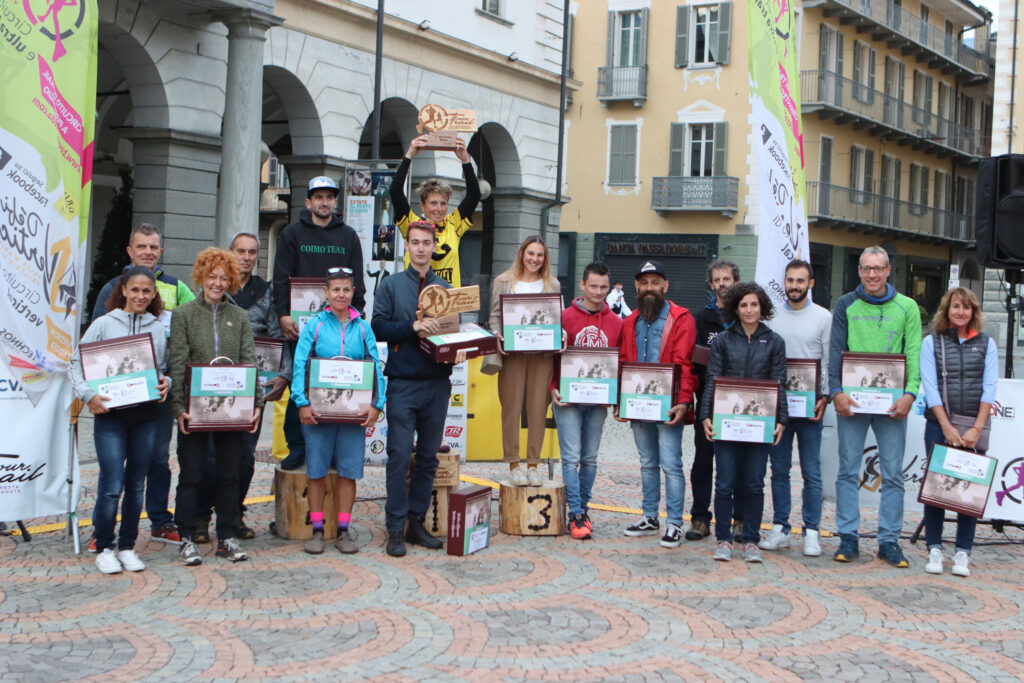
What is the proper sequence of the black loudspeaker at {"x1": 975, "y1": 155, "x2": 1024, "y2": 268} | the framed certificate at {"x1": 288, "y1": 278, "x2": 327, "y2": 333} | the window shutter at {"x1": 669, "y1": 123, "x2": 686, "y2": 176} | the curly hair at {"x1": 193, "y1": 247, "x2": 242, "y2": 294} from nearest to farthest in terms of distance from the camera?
the curly hair at {"x1": 193, "y1": 247, "x2": 242, "y2": 294}
the framed certificate at {"x1": 288, "y1": 278, "x2": 327, "y2": 333}
the black loudspeaker at {"x1": 975, "y1": 155, "x2": 1024, "y2": 268}
the window shutter at {"x1": 669, "y1": 123, "x2": 686, "y2": 176}

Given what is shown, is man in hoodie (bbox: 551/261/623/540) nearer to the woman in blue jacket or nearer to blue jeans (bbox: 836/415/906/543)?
the woman in blue jacket

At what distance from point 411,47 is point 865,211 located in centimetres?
2595

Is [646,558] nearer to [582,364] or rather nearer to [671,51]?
[582,364]

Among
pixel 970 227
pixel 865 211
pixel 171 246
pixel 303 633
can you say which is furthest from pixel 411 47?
pixel 970 227

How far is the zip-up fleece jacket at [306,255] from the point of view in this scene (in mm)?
7969

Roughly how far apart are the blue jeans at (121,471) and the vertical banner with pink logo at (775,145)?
4290 mm

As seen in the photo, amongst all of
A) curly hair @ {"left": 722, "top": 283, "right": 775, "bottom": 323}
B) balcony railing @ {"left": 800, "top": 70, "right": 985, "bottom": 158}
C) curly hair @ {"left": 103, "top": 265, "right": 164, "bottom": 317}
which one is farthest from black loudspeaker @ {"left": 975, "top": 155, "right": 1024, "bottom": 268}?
balcony railing @ {"left": 800, "top": 70, "right": 985, "bottom": 158}

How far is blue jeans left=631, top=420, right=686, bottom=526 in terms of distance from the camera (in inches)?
318

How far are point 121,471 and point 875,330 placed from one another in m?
4.98

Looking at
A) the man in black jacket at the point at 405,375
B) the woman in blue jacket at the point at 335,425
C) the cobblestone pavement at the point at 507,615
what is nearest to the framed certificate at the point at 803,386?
the cobblestone pavement at the point at 507,615

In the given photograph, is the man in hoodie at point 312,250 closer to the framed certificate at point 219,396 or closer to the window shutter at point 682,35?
the framed certificate at point 219,396

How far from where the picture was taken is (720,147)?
120 ft

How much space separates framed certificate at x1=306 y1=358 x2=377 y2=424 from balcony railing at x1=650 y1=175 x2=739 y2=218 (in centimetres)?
3018

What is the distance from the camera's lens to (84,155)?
24.2 feet
